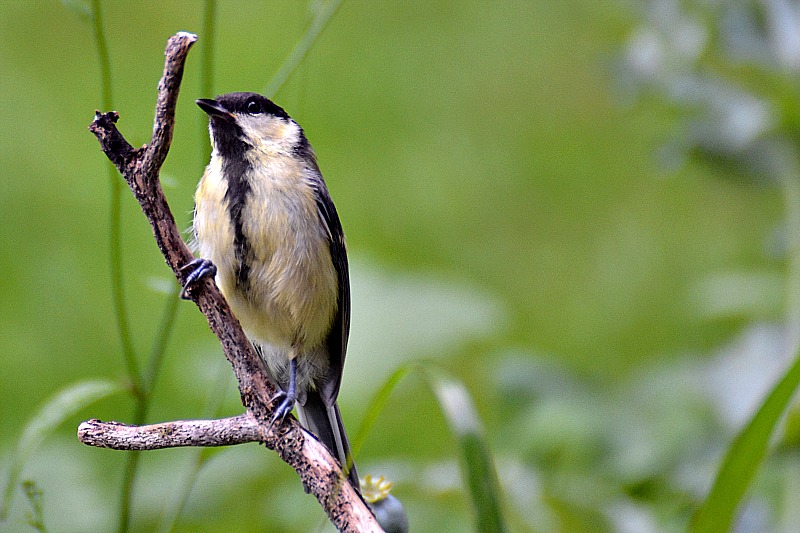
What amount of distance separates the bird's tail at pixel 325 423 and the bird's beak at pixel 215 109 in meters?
0.49

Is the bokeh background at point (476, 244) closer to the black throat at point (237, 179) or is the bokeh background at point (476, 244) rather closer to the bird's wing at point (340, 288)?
the black throat at point (237, 179)

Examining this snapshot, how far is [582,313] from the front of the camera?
12.0ft

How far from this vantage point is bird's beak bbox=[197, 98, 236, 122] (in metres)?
1.28

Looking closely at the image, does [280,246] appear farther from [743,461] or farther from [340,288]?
[743,461]

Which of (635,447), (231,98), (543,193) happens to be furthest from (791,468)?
(543,193)

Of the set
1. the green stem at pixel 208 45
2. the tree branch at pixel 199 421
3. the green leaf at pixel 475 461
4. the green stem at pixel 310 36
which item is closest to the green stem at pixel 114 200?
the green stem at pixel 208 45

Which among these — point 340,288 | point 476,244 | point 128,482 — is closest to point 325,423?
point 340,288

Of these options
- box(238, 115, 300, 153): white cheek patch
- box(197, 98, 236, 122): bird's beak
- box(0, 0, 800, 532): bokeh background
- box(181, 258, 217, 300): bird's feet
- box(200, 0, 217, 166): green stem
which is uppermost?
box(200, 0, 217, 166): green stem

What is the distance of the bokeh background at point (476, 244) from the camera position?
209 cm

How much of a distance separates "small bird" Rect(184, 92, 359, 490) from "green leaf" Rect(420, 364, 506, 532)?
376mm

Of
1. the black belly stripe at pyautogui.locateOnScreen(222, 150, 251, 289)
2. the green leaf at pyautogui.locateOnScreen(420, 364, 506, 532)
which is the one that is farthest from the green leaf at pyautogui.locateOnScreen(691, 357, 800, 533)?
the black belly stripe at pyautogui.locateOnScreen(222, 150, 251, 289)

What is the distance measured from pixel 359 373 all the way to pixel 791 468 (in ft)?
3.85

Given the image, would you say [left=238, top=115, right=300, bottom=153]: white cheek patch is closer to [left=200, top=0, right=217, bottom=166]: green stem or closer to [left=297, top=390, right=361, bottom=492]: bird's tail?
[left=200, top=0, right=217, bottom=166]: green stem

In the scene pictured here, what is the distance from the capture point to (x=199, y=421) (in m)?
1.04
